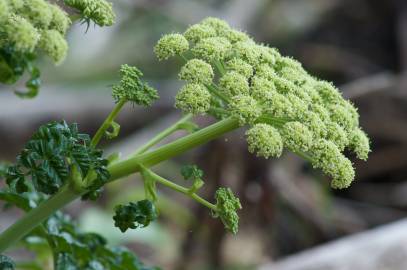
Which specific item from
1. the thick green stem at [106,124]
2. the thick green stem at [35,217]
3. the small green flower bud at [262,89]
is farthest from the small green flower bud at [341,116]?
the thick green stem at [35,217]

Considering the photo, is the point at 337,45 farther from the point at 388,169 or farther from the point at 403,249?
the point at 403,249

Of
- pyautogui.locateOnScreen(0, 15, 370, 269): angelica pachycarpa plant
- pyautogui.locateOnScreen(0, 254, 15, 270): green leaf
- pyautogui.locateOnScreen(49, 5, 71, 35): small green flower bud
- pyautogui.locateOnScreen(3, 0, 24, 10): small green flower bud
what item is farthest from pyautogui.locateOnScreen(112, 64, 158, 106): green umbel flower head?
pyautogui.locateOnScreen(0, 254, 15, 270): green leaf

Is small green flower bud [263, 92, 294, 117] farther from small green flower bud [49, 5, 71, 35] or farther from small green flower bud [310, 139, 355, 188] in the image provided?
small green flower bud [49, 5, 71, 35]

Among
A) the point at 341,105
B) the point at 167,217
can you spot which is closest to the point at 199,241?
the point at 167,217

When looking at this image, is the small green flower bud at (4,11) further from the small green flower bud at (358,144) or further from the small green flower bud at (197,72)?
the small green flower bud at (358,144)

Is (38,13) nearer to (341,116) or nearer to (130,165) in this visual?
(130,165)

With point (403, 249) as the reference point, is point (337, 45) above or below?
above

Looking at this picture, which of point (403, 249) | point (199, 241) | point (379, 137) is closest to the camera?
point (403, 249)
